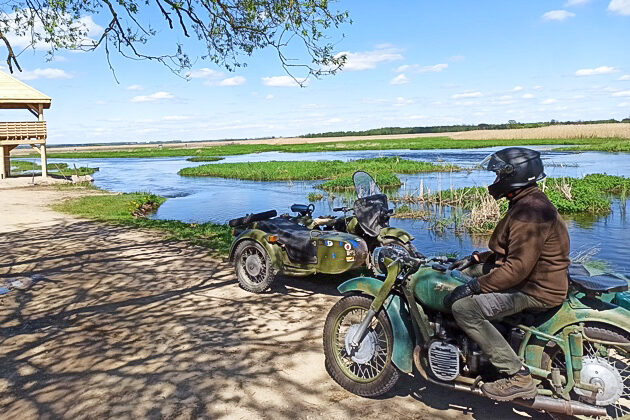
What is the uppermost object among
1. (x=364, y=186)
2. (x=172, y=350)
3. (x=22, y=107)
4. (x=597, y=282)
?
(x=22, y=107)

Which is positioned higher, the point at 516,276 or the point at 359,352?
the point at 516,276

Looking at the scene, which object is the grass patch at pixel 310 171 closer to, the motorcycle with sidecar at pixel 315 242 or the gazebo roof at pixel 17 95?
the gazebo roof at pixel 17 95

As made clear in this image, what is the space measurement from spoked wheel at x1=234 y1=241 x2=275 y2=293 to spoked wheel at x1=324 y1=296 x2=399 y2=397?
2.77m

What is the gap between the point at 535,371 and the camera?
11.5 feet

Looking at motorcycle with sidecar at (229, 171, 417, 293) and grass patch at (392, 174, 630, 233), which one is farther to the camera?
grass patch at (392, 174, 630, 233)

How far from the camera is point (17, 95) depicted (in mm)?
29703

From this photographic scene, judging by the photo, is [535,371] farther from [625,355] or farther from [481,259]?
[481,259]

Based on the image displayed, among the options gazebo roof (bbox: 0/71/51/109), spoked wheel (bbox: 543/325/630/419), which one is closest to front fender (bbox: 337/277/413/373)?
Result: spoked wheel (bbox: 543/325/630/419)

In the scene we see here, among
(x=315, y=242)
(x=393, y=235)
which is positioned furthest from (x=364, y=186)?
(x=315, y=242)

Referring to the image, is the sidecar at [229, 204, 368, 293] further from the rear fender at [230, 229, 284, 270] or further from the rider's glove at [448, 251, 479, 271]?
the rider's glove at [448, 251, 479, 271]

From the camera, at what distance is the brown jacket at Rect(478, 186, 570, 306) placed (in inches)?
131

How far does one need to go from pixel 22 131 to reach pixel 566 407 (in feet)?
112

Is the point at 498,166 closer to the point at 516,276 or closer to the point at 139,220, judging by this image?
the point at 516,276

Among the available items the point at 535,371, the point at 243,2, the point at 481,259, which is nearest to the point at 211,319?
the point at 481,259
